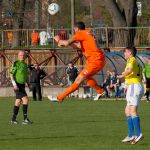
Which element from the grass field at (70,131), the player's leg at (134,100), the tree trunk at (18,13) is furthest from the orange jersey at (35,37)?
the player's leg at (134,100)

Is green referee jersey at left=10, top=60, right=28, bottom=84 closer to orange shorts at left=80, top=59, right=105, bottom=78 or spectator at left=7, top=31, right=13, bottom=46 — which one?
orange shorts at left=80, top=59, right=105, bottom=78

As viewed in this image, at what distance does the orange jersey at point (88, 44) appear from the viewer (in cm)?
1579

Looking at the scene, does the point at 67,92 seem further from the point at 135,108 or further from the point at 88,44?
the point at 135,108

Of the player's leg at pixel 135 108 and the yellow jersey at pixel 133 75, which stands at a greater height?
the yellow jersey at pixel 133 75

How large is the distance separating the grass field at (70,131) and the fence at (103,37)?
17585 millimetres

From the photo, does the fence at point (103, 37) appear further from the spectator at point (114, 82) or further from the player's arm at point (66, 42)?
the player's arm at point (66, 42)

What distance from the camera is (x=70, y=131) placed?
18062 millimetres

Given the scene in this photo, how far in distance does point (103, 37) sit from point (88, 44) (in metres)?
28.1

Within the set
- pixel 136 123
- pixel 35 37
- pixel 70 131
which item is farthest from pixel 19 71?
pixel 35 37

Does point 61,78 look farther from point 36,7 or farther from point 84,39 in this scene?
point 84,39

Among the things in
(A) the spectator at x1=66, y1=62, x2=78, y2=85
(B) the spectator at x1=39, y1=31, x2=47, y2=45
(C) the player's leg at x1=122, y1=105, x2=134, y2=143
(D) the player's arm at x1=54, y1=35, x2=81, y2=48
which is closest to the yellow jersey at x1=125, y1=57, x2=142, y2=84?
(C) the player's leg at x1=122, y1=105, x2=134, y2=143

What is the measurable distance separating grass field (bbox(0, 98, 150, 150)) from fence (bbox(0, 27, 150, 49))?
17585 millimetres

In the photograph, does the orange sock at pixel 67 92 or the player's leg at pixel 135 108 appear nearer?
the player's leg at pixel 135 108

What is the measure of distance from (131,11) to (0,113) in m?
22.3
